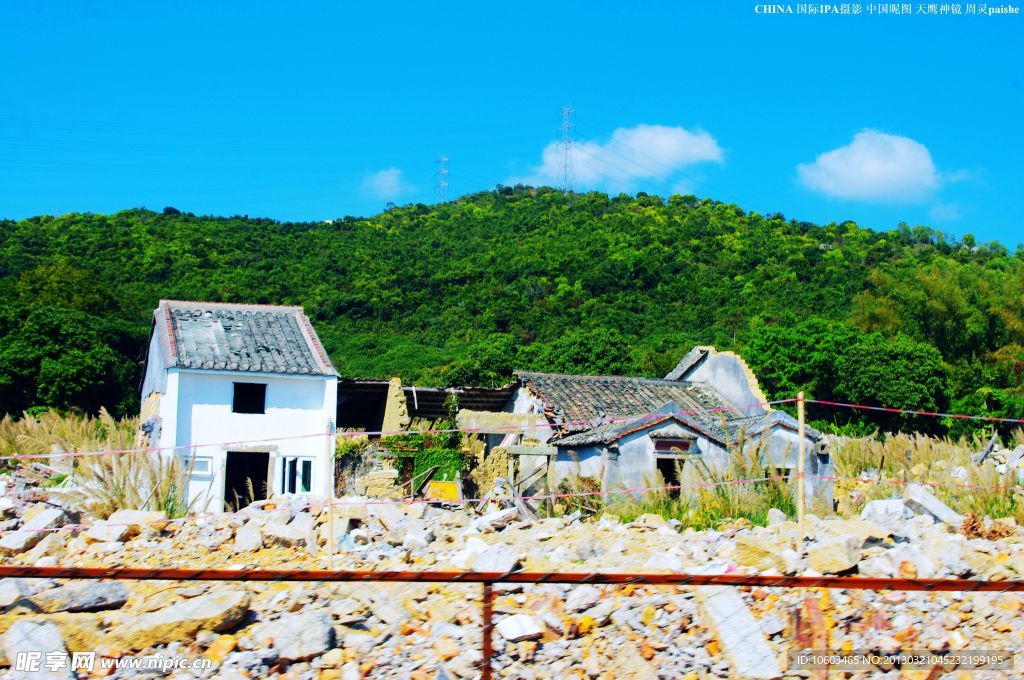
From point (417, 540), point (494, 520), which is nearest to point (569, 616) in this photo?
point (417, 540)

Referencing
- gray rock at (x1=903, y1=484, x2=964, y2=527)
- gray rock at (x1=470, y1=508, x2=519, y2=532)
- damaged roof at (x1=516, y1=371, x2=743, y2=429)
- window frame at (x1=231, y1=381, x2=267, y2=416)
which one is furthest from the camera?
damaged roof at (x1=516, y1=371, x2=743, y2=429)

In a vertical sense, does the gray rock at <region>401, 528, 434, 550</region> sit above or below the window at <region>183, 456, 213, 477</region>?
below

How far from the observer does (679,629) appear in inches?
310

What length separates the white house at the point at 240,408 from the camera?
22172 millimetres

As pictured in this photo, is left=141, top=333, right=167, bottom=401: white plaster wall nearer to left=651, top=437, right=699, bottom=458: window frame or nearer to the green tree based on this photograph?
left=651, top=437, right=699, bottom=458: window frame

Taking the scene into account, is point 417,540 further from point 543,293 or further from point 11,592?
point 543,293

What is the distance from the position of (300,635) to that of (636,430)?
45.5ft

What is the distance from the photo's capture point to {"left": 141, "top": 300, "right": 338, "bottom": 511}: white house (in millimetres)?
22172

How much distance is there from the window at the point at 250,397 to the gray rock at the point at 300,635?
53.1 feet

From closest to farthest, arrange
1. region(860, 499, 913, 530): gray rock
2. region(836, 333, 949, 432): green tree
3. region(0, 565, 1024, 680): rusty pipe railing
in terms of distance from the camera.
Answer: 1. region(0, 565, 1024, 680): rusty pipe railing
2. region(860, 499, 913, 530): gray rock
3. region(836, 333, 949, 432): green tree

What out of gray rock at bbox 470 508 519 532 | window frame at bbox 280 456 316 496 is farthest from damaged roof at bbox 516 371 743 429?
gray rock at bbox 470 508 519 532

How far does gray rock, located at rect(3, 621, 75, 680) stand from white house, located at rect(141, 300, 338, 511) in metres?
14.8

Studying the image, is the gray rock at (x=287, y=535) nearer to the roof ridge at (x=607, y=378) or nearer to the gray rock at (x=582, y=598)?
the gray rock at (x=582, y=598)

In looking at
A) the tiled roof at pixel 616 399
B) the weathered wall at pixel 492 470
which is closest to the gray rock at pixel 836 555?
the tiled roof at pixel 616 399
